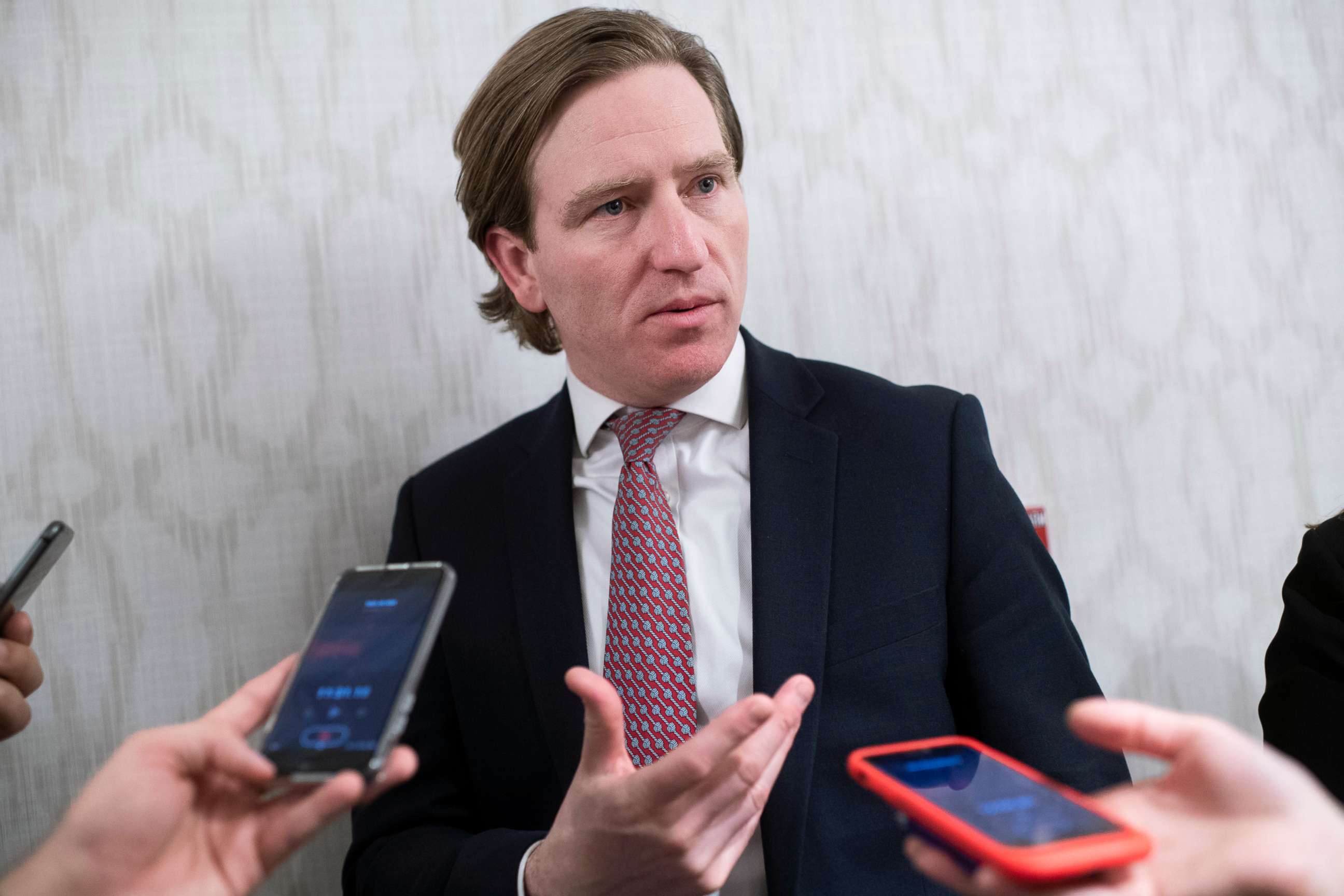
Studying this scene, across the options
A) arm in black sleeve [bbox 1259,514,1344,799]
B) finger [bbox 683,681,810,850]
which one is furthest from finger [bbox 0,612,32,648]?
arm in black sleeve [bbox 1259,514,1344,799]

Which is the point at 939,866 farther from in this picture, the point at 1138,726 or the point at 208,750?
the point at 208,750

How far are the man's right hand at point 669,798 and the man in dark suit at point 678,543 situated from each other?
18 centimetres

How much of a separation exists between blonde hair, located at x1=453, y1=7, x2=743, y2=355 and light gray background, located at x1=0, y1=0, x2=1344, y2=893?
169 millimetres

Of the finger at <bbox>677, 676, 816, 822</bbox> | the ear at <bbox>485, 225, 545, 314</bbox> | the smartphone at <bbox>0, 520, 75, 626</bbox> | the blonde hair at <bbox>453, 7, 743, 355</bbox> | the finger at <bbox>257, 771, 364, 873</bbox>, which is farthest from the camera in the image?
the ear at <bbox>485, 225, 545, 314</bbox>

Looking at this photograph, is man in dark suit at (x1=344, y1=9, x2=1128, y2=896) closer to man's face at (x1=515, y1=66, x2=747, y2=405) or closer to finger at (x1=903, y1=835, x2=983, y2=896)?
man's face at (x1=515, y1=66, x2=747, y2=405)

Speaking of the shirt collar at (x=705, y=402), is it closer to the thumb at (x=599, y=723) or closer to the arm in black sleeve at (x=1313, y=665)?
the thumb at (x=599, y=723)

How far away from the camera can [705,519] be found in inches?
51.6

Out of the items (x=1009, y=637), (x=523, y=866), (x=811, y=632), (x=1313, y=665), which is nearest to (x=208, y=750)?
(x=523, y=866)

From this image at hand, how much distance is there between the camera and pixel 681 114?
4.17 ft

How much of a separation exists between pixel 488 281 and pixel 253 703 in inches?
35.8

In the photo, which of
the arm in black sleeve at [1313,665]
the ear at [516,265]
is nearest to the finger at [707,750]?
the arm in black sleeve at [1313,665]

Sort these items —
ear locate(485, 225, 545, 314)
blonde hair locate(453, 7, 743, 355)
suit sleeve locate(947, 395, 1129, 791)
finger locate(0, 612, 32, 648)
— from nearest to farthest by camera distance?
1. finger locate(0, 612, 32, 648)
2. suit sleeve locate(947, 395, 1129, 791)
3. blonde hair locate(453, 7, 743, 355)
4. ear locate(485, 225, 545, 314)

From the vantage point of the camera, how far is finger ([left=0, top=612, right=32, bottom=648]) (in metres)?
1.05

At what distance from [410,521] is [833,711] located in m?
0.68
